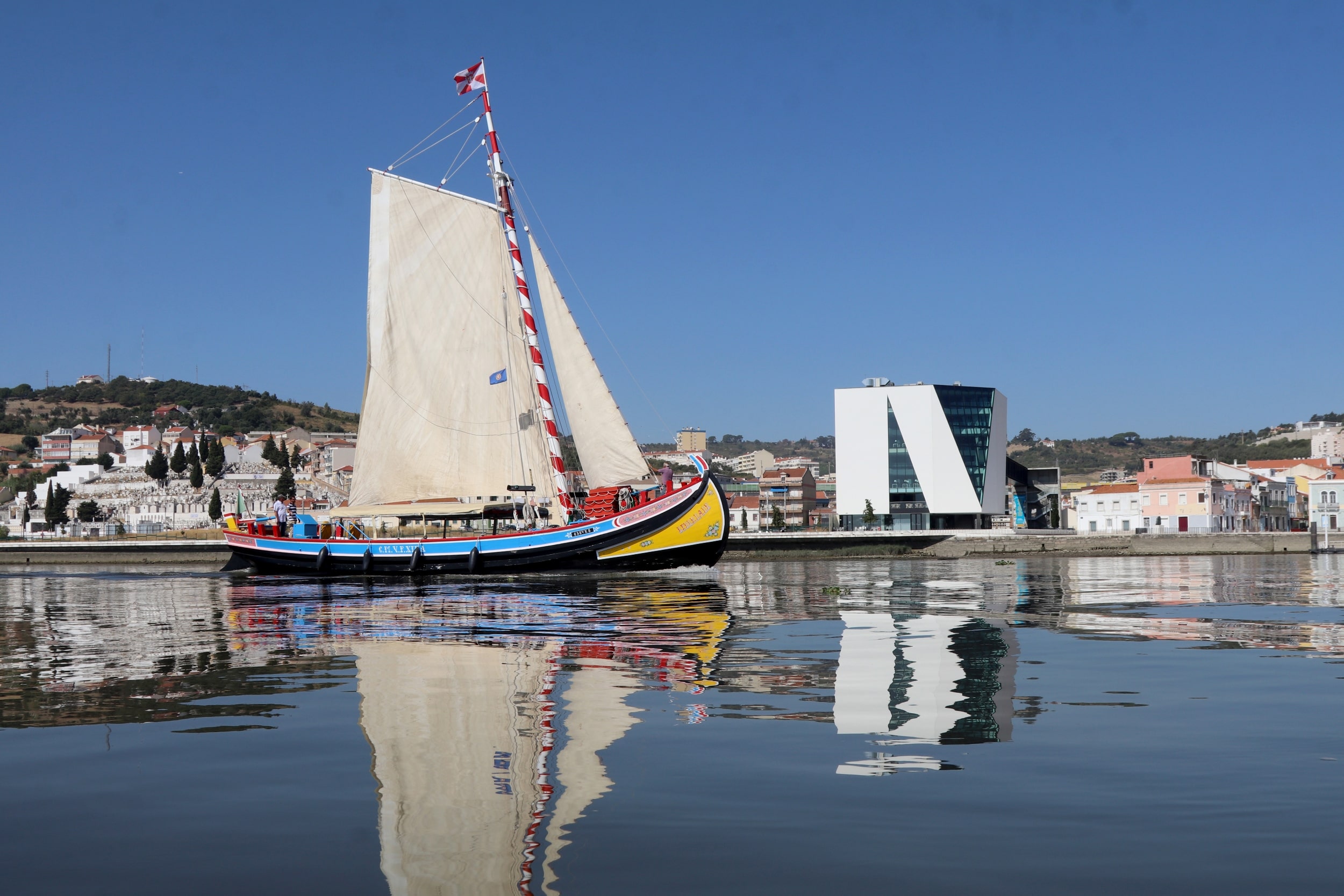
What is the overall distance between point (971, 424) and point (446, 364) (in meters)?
91.7

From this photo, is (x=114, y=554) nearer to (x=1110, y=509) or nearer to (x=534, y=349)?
(x=534, y=349)

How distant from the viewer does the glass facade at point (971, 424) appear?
4926 inches

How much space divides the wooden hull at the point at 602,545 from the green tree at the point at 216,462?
145393 mm

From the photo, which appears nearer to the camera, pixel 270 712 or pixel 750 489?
pixel 270 712

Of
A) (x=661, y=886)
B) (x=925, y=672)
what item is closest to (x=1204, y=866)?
(x=661, y=886)

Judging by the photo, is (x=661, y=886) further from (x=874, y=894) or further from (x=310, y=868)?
(x=310, y=868)

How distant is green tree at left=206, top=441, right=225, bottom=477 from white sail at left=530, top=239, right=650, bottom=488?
5917 inches

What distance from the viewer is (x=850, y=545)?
8531 centimetres

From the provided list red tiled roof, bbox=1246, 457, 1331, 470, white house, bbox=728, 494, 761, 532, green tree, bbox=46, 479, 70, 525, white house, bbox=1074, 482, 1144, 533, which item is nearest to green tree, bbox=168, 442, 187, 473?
green tree, bbox=46, 479, 70, 525

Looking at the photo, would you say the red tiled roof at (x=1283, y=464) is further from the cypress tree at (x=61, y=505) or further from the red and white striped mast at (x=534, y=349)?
the cypress tree at (x=61, y=505)

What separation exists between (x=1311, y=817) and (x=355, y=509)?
43.3 meters

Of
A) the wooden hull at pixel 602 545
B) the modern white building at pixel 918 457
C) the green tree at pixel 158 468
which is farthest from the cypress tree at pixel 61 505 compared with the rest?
the wooden hull at pixel 602 545

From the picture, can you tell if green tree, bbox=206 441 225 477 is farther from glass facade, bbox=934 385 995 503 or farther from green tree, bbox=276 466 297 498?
glass facade, bbox=934 385 995 503

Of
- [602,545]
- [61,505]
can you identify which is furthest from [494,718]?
[61,505]
